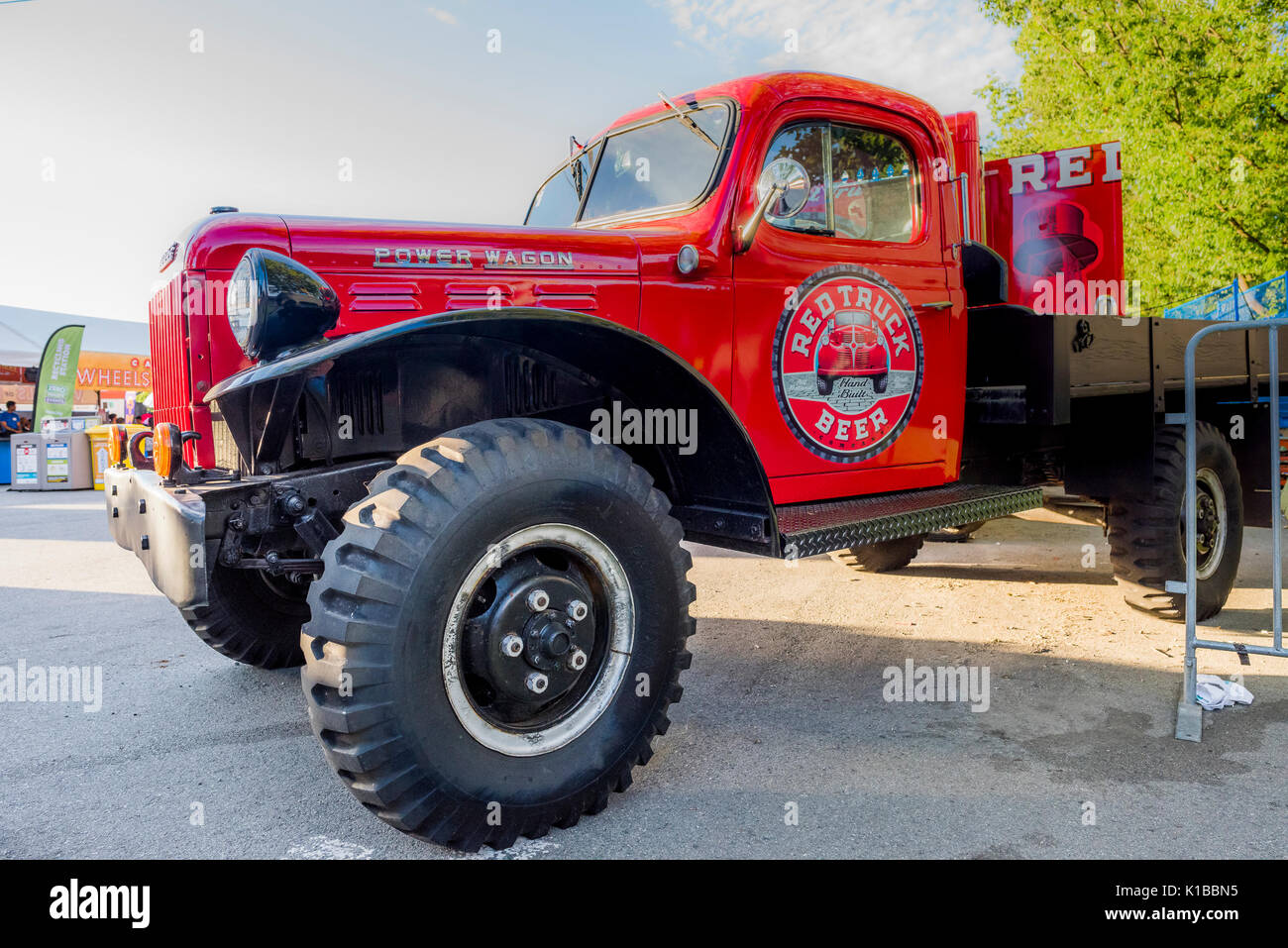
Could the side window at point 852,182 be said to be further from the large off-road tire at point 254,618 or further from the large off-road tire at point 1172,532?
the large off-road tire at point 254,618

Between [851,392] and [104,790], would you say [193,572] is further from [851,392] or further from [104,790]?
[851,392]

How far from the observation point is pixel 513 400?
321 cm

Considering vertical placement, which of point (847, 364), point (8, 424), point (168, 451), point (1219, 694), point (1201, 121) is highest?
point (1201, 121)

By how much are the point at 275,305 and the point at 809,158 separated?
2.20m

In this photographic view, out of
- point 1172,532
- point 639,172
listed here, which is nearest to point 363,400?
point 639,172

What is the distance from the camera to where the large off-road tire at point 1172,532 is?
4.77m

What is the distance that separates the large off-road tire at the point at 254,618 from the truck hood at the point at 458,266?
56.0 inches

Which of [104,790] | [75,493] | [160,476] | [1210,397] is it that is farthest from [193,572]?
[75,493]

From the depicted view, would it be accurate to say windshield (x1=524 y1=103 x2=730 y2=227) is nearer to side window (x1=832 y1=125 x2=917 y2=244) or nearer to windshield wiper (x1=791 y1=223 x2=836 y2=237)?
windshield wiper (x1=791 y1=223 x2=836 y2=237)

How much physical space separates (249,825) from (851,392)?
8.59 feet

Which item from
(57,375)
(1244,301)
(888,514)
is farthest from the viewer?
(57,375)

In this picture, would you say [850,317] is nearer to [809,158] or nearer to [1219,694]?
[809,158]

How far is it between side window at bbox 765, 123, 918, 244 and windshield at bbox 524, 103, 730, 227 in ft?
0.88

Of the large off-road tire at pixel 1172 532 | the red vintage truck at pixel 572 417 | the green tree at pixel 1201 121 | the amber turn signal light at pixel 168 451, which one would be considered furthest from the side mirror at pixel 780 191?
the green tree at pixel 1201 121
